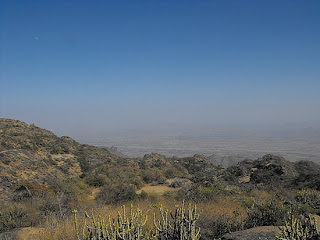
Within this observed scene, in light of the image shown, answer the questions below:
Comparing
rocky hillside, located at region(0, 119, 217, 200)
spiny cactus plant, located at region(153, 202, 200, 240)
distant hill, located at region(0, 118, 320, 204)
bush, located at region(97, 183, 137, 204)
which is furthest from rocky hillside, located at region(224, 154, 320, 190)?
spiny cactus plant, located at region(153, 202, 200, 240)

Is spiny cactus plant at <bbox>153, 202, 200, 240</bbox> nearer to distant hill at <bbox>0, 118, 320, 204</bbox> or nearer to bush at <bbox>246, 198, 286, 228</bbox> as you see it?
bush at <bbox>246, 198, 286, 228</bbox>

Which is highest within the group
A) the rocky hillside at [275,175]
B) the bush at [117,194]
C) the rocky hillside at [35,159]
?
the rocky hillside at [35,159]

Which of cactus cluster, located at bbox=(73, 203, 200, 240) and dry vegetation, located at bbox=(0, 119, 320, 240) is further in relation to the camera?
dry vegetation, located at bbox=(0, 119, 320, 240)

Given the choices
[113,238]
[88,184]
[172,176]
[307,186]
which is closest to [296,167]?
[307,186]

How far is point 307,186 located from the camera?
46.5 ft

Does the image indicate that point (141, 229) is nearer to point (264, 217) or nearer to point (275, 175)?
point (264, 217)

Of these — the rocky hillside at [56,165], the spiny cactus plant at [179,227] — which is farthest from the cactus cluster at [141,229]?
the rocky hillside at [56,165]

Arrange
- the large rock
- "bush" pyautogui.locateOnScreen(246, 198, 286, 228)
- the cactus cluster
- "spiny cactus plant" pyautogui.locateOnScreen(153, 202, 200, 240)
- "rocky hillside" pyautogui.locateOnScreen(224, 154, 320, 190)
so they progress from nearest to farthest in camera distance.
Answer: the cactus cluster → "spiny cactus plant" pyautogui.locateOnScreen(153, 202, 200, 240) → the large rock → "bush" pyautogui.locateOnScreen(246, 198, 286, 228) → "rocky hillside" pyautogui.locateOnScreen(224, 154, 320, 190)

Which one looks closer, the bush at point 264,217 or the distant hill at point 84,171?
the bush at point 264,217

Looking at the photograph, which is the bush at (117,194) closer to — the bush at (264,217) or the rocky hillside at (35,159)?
the rocky hillside at (35,159)

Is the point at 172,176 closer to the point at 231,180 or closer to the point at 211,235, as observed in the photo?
the point at 231,180

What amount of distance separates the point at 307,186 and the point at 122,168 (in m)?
14.2

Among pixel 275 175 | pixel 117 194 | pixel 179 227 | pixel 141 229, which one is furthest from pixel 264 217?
pixel 275 175

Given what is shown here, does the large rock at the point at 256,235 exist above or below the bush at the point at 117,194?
above
